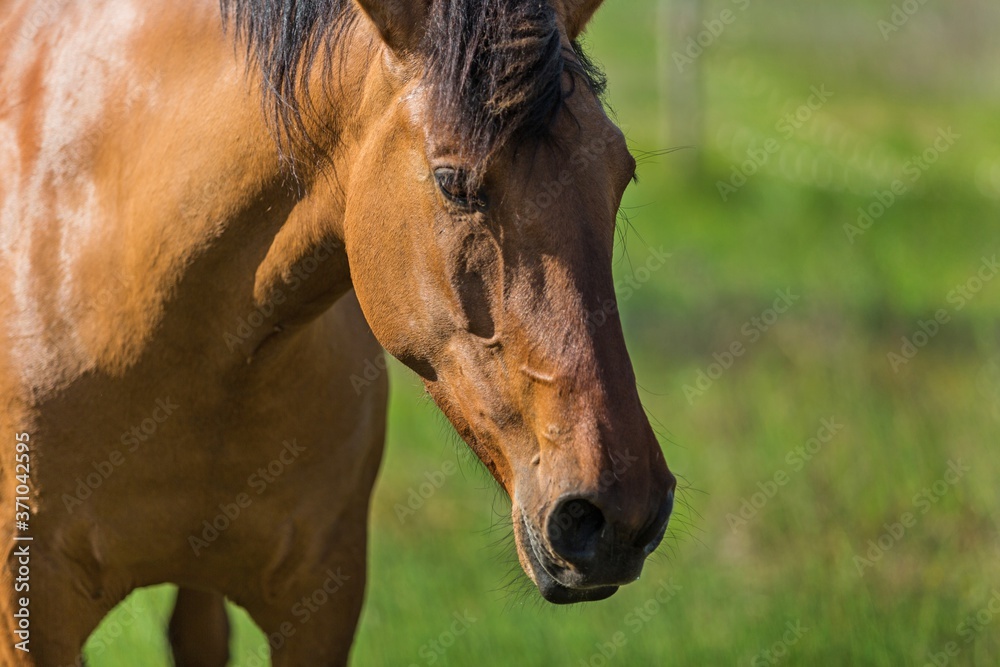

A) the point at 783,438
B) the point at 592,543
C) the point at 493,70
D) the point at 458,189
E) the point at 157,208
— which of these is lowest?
the point at 783,438

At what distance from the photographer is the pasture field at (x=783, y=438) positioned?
4766mm

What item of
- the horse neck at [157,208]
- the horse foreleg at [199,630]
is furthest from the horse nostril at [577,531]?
the horse foreleg at [199,630]

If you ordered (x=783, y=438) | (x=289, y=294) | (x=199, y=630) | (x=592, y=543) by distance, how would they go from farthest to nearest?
(x=783, y=438), (x=199, y=630), (x=289, y=294), (x=592, y=543)

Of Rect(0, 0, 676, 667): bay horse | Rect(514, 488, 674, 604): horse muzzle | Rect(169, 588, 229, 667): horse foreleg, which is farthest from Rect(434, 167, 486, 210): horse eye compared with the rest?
Rect(169, 588, 229, 667): horse foreleg

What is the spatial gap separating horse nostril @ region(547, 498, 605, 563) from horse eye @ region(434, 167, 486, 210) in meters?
0.59

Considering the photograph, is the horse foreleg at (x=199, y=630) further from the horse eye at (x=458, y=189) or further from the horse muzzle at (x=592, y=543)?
the horse eye at (x=458, y=189)

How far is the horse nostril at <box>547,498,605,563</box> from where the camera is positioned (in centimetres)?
204

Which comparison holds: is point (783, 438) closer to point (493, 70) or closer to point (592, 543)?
point (592, 543)

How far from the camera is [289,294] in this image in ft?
8.32

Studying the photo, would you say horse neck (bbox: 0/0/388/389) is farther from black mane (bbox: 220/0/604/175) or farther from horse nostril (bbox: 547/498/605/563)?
horse nostril (bbox: 547/498/605/563)

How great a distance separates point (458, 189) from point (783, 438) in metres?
4.82

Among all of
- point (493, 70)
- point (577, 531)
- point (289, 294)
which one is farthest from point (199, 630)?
point (493, 70)

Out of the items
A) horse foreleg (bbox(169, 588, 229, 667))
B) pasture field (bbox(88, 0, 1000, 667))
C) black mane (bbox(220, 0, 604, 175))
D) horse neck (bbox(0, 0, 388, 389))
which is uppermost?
black mane (bbox(220, 0, 604, 175))

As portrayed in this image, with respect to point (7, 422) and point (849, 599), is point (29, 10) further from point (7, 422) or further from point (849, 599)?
point (849, 599)
